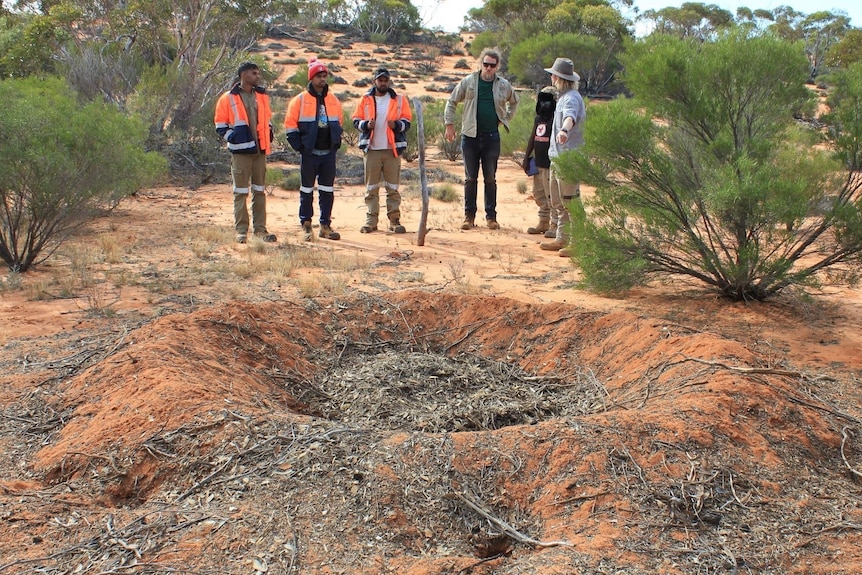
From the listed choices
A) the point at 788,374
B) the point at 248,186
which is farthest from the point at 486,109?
the point at 788,374

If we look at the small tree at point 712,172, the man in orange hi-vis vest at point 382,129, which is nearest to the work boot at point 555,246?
the man in orange hi-vis vest at point 382,129

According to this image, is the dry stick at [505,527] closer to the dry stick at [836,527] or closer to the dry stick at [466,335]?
the dry stick at [836,527]

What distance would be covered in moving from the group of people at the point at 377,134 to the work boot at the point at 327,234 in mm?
12

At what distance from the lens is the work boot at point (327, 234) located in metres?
9.35

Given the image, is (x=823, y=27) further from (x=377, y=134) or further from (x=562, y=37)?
(x=377, y=134)

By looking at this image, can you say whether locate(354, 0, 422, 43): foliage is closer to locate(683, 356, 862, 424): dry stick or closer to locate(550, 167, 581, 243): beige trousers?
locate(550, 167, 581, 243): beige trousers

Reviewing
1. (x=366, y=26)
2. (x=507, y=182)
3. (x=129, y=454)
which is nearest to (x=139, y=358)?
(x=129, y=454)

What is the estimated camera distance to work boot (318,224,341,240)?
935 centimetres

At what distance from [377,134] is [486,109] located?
127 centimetres

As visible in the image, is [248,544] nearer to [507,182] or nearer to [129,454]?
[129,454]

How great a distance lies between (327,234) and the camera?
941 centimetres

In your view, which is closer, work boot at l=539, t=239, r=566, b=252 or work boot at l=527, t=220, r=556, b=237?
work boot at l=539, t=239, r=566, b=252

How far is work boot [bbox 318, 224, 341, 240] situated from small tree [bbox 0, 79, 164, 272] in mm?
2191

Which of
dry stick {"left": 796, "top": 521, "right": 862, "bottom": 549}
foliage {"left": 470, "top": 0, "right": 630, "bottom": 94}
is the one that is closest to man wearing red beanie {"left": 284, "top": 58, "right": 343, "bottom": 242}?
dry stick {"left": 796, "top": 521, "right": 862, "bottom": 549}
